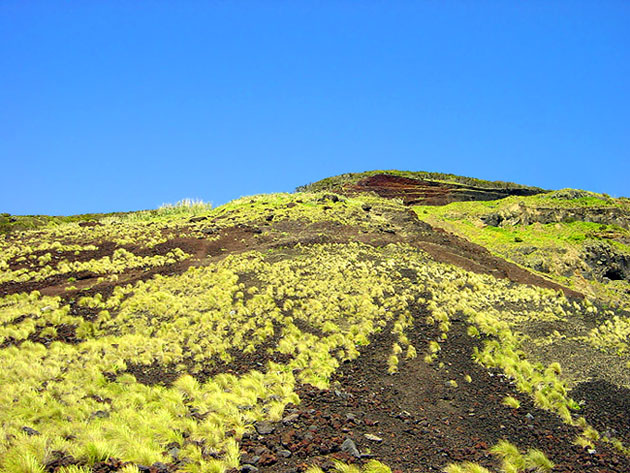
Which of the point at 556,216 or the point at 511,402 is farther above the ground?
the point at 556,216

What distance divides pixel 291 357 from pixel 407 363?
3811mm

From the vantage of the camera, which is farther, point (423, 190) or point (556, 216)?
point (423, 190)

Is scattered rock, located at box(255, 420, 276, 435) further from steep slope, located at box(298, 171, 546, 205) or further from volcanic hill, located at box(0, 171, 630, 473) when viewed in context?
steep slope, located at box(298, 171, 546, 205)

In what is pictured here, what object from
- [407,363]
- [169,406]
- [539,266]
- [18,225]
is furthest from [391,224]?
[18,225]

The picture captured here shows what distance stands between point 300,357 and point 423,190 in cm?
5035

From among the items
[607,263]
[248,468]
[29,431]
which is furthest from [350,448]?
[607,263]

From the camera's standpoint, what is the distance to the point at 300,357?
48.0ft

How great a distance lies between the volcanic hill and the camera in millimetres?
9883

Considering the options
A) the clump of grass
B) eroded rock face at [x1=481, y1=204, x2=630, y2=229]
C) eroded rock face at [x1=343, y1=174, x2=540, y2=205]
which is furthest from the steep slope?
the clump of grass

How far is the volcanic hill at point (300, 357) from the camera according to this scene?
9.88m

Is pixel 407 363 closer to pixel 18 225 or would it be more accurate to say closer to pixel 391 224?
pixel 391 224

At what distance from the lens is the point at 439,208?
52875mm

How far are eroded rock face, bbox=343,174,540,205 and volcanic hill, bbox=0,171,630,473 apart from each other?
1104 inches

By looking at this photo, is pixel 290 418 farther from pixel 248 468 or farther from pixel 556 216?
pixel 556 216
